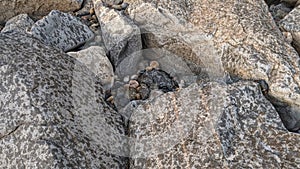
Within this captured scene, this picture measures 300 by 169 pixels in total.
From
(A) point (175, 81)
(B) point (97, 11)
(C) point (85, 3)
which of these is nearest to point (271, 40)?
(A) point (175, 81)

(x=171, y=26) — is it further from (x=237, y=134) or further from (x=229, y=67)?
(x=237, y=134)

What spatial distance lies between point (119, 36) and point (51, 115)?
1.26 metres

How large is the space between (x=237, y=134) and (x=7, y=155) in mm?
1405

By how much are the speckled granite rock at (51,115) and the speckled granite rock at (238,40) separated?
3.47ft

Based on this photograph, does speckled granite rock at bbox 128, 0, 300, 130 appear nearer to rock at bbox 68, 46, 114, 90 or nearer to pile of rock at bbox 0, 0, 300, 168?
pile of rock at bbox 0, 0, 300, 168

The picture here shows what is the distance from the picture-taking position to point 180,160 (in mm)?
2451

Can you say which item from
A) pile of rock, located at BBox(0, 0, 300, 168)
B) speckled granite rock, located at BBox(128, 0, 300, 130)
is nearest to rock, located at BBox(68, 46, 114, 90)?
pile of rock, located at BBox(0, 0, 300, 168)

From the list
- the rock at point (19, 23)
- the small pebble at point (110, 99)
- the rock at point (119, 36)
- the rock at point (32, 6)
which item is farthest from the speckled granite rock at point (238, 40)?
the rock at point (19, 23)

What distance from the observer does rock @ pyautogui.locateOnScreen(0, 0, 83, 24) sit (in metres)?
3.97

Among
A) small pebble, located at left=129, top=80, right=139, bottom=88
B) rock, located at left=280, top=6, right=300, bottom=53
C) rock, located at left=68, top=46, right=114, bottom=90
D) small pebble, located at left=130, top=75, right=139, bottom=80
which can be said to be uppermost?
rock, located at left=280, top=6, right=300, bottom=53

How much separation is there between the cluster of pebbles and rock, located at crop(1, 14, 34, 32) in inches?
39.5

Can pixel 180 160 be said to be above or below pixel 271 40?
below

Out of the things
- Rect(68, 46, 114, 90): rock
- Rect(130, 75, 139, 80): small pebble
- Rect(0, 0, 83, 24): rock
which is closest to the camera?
Rect(68, 46, 114, 90): rock

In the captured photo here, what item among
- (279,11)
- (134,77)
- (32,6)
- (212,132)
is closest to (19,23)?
(32,6)
